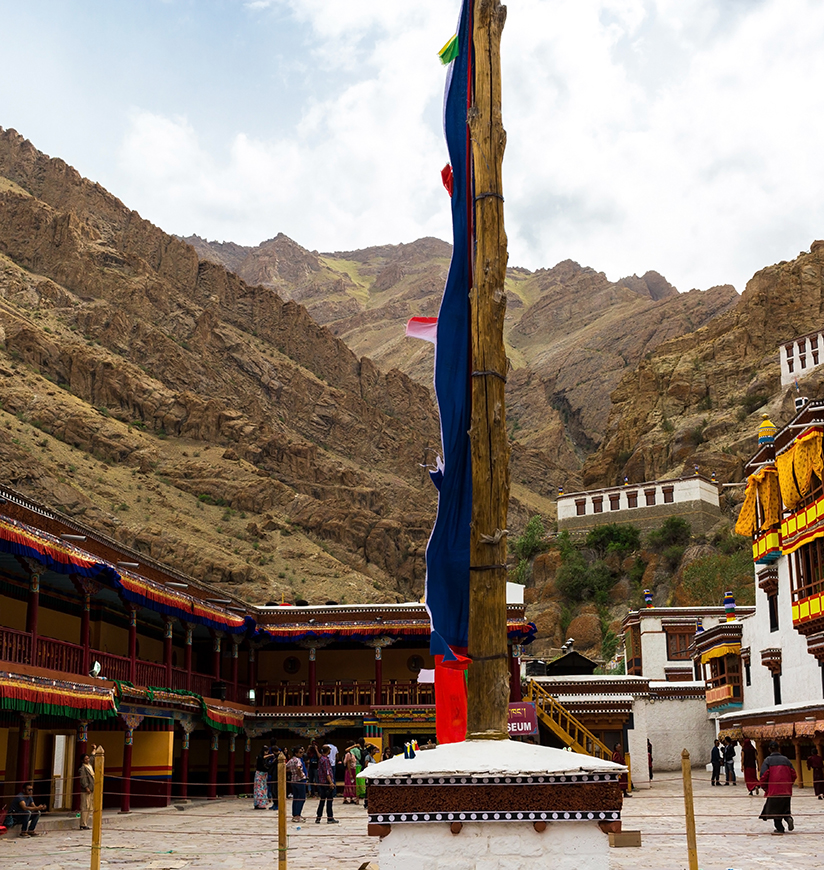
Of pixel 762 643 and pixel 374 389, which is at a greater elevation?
pixel 374 389

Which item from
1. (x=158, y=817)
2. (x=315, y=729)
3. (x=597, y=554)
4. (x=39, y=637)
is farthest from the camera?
(x=597, y=554)

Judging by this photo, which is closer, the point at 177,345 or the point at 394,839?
the point at 394,839

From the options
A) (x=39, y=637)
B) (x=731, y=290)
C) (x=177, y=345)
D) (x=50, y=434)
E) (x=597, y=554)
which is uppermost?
(x=731, y=290)

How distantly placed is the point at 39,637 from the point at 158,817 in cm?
488

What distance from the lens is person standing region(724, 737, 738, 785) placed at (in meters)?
31.6

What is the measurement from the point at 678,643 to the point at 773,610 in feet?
47.0

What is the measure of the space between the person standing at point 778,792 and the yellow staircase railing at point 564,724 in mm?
12475

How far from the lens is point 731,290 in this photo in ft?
445

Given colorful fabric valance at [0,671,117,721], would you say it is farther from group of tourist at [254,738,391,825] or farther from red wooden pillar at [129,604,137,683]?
group of tourist at [254,738,391,825]

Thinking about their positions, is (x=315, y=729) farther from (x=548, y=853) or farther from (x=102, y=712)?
(x=548, y=853)

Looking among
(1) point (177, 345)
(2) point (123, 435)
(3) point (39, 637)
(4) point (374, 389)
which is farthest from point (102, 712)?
(4) point (374, 389)

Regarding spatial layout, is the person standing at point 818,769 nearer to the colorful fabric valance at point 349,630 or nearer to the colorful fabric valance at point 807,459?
the colorful fabric valance at point 807,459

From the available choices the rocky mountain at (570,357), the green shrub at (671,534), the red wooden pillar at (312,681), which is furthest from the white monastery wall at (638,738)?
the rocky mountain at (570,357)

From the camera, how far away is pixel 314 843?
15.7 metres
